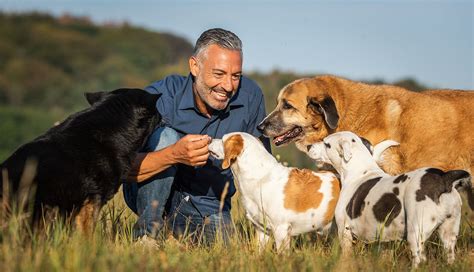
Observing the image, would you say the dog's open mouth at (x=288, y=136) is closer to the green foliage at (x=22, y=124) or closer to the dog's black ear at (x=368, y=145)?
the dog's black ear at (x=368, y=145)

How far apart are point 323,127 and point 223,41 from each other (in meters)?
1.57

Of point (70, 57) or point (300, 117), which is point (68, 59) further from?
point (300, 117)

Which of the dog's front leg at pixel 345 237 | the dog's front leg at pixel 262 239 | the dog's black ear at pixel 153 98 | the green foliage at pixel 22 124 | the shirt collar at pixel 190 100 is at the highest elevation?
the dog's black ear at pixel 153 98

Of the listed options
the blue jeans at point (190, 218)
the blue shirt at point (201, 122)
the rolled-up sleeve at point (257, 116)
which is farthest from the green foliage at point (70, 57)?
A: the blue jeans at point (190, 218)

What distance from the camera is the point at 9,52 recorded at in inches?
2392

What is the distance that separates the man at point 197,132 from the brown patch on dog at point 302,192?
0.78m

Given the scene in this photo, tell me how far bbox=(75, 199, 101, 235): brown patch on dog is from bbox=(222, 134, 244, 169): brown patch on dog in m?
1.23

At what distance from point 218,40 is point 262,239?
6.93ft

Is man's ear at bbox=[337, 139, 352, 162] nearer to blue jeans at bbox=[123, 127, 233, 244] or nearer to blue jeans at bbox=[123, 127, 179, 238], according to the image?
blue jeans at bbox=[123, 127, 233, 244]

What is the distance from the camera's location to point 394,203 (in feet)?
18.5

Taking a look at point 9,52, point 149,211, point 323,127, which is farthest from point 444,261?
point 9,52

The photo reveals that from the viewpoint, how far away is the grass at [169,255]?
15.0ft

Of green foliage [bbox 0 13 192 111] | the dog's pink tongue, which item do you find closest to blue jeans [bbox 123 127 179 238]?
the dog's pink tongue

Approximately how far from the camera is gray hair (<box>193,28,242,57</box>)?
6930 mm
